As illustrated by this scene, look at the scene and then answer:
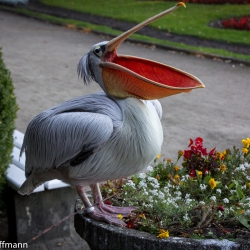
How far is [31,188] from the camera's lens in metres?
2.89

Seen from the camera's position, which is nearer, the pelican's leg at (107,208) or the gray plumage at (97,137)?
the gray plumage at (97,137)

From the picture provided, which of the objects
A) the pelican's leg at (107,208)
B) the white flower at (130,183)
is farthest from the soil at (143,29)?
the pelican's leg at (107,208)

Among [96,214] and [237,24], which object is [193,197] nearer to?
[96,214]

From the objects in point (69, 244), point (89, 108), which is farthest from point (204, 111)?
point (89, 108)

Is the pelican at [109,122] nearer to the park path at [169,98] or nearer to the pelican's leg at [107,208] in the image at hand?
the pelican's leg at [107,208]

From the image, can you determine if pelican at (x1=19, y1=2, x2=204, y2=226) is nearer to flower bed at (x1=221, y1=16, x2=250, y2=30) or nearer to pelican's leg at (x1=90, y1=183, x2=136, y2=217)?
pelican's leg at (x1=90, y1=183, x2=136, y2=217)

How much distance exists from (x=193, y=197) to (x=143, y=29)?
42.2 feet

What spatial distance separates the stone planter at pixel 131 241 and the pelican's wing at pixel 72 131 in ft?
1.17

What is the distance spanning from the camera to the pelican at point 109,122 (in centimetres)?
247

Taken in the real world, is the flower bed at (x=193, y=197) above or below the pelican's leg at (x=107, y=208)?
above

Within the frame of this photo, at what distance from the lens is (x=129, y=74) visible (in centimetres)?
243

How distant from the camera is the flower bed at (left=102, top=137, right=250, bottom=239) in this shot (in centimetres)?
259

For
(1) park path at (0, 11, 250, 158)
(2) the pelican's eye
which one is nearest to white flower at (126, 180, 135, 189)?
(2) the pelican's eye

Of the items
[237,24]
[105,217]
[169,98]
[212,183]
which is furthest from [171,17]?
[105,217]
